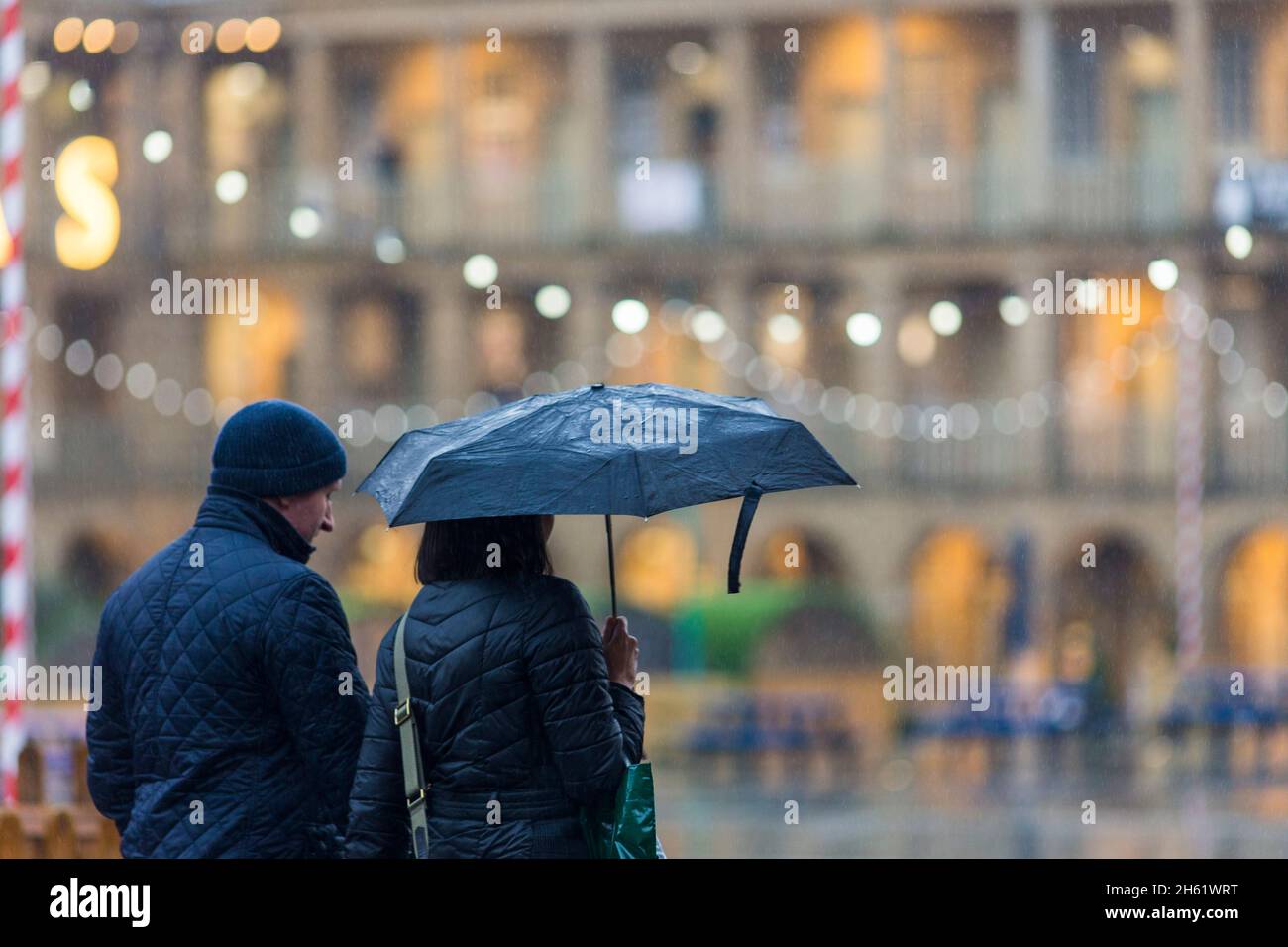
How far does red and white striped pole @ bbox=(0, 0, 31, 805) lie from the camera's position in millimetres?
8586

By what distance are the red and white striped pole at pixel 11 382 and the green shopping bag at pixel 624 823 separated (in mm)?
4507

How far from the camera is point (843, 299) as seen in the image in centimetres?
3164

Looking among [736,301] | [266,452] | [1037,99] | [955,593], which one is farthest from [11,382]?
[1037,99]

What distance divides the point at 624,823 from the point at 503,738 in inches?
12.9

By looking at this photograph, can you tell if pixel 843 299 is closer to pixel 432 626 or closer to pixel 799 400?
pixel 799 400

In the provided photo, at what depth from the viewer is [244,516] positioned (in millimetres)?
4770

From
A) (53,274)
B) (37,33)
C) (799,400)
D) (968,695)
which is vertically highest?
(37,33)

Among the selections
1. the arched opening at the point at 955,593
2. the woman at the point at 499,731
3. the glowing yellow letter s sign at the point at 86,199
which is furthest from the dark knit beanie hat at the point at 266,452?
the arched opening at the point at 955,593

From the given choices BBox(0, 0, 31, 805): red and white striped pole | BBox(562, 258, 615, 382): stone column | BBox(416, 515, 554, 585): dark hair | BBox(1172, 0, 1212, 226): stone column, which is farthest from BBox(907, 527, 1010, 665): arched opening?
BBox(416, 515, 554, 585): dark hair

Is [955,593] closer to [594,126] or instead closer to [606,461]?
[594,126]
